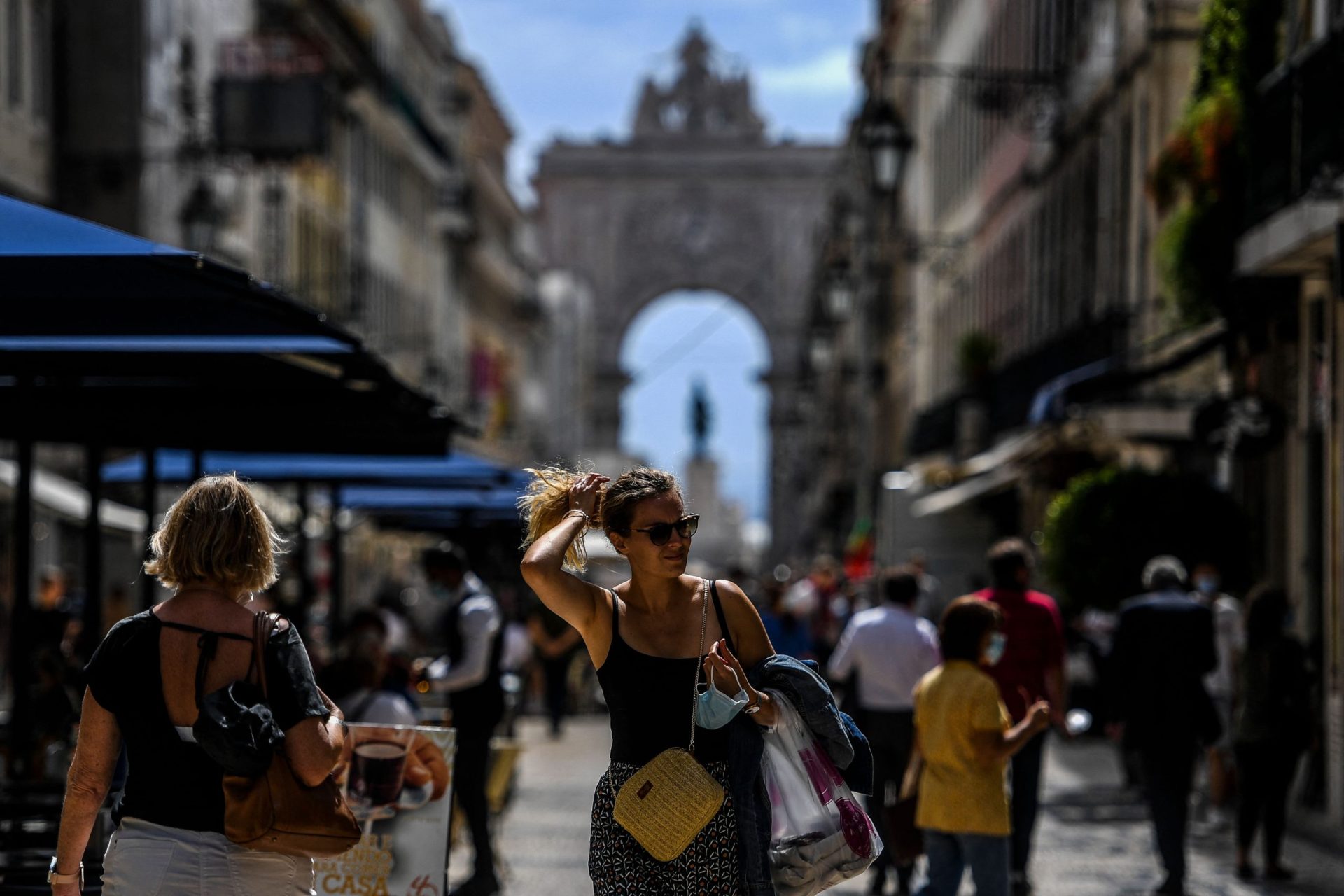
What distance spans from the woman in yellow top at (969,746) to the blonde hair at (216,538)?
12.0 ft

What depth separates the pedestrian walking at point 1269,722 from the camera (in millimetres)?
11992

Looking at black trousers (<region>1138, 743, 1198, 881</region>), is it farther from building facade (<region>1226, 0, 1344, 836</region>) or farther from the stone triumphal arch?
the stone triumphal arch

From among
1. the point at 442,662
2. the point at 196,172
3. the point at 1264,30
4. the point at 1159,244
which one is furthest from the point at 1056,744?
the point at 196,172

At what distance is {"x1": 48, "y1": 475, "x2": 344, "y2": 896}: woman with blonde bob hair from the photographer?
517cm

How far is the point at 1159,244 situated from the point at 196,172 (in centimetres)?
1594

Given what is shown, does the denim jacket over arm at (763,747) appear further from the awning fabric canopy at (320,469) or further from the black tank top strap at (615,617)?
the awning fabric canopy at (320,469)

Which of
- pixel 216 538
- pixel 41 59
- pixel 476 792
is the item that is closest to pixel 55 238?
pixel 216 538

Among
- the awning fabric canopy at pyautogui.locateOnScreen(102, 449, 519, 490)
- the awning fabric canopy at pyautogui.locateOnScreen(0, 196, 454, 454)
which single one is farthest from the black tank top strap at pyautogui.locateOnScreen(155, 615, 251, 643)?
the awning fabric canopy at pyautogui.locateOnScreen(102, 449, 519, 490)

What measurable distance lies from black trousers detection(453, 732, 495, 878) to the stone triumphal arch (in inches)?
3678

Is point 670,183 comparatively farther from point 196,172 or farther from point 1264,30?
point 1264,30

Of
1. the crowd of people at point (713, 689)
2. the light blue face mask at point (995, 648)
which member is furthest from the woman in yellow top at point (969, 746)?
the light blue face mask at point (995, 648)

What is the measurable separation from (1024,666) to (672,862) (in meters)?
5.73

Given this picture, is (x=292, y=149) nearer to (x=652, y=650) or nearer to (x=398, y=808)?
(x=398, y=808)

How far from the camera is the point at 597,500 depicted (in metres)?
5.67
